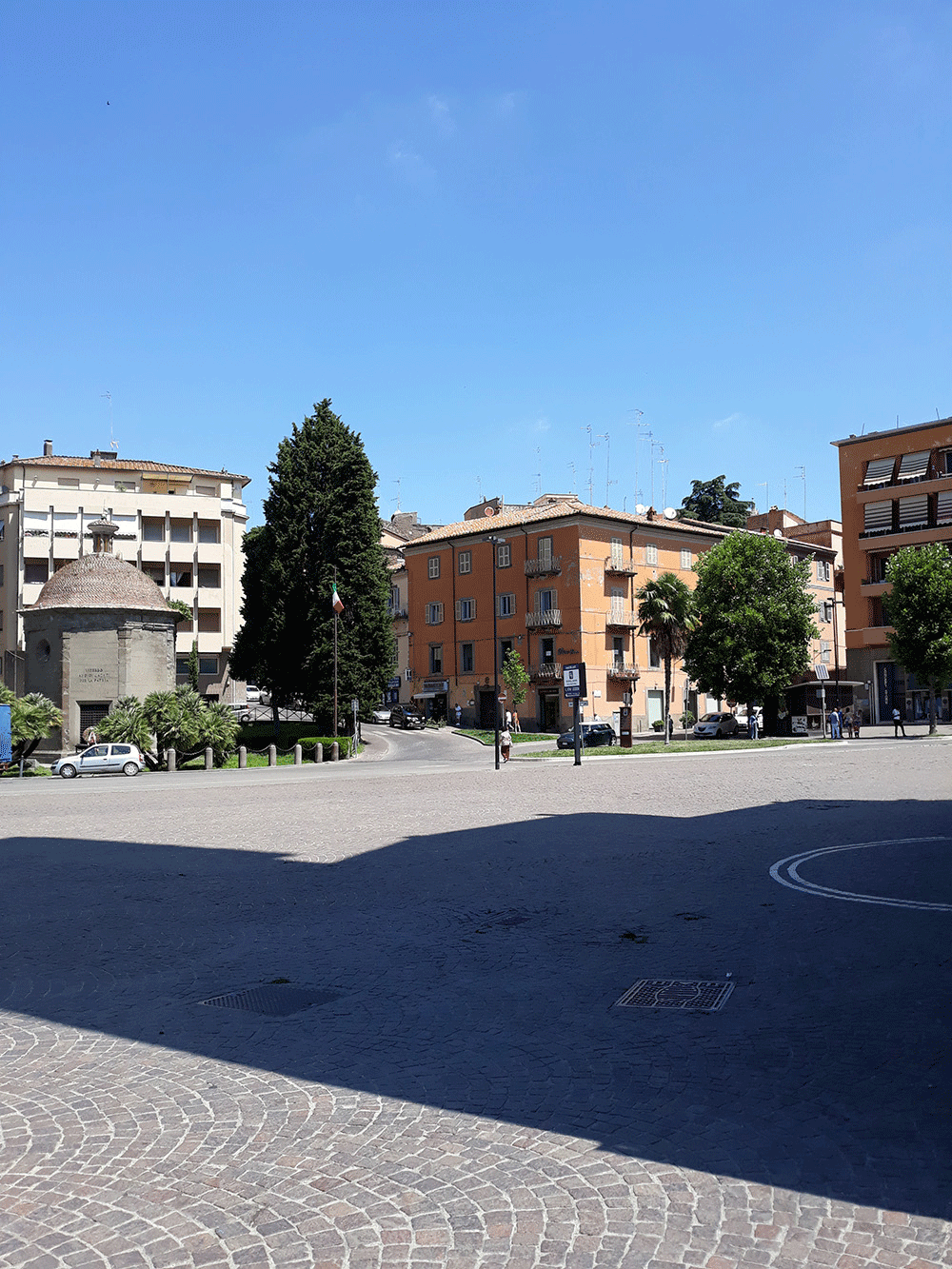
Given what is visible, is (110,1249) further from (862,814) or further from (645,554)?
(645,554)

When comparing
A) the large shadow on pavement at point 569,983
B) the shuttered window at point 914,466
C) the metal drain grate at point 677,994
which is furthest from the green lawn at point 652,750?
the metal drain grate at point 677,994

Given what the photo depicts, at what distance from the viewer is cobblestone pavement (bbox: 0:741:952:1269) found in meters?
3.70

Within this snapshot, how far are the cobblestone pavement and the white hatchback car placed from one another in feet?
88.3

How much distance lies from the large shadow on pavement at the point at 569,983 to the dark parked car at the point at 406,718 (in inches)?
2177

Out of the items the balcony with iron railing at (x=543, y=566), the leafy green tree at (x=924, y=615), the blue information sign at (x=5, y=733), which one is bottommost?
the blue information sign at (x=5, y=733)

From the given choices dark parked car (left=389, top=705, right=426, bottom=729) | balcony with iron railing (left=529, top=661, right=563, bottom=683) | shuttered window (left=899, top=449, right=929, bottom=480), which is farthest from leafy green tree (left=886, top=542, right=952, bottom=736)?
dark parked car (left=389, top=705, right=426, bottom=729)

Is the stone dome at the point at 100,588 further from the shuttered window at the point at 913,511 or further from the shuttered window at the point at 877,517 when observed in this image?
the shuttered window at the point at 913,511

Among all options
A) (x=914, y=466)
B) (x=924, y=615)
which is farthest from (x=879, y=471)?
(x=924, y=615)

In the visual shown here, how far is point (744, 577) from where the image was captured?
57812mm

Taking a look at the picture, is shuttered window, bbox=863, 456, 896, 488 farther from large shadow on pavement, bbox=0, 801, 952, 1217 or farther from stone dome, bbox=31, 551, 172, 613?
large shadow on pavement, bbox=0, 801, 952, 1217

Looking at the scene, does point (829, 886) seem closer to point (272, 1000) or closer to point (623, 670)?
point (272, 1000)

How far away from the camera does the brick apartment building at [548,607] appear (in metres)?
63.8

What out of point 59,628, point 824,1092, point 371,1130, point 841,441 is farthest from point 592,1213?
point 841,441

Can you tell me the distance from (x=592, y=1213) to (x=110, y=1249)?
1698 millimetres
